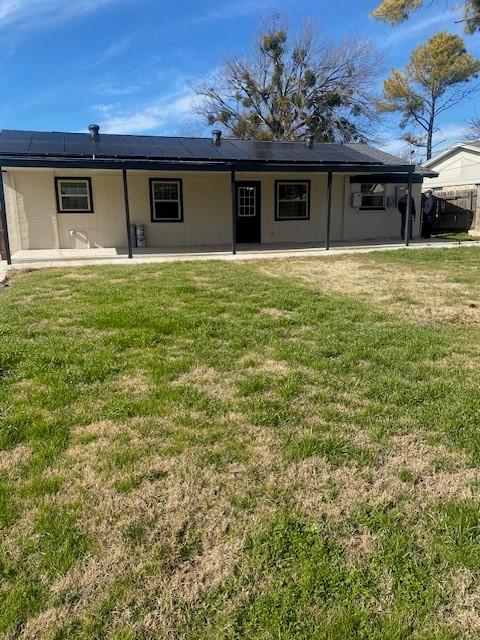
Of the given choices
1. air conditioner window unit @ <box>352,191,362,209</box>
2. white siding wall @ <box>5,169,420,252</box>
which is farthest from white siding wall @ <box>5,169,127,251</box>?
air conditioner window unit @ <box>352,191,362,209</box>

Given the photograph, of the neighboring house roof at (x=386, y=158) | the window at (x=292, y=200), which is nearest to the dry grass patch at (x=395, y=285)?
the window at (x=292, y=200)

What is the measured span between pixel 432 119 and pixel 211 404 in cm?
3920

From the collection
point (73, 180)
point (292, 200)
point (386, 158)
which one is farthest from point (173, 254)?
point (386, 158)

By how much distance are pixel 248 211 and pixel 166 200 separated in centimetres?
259

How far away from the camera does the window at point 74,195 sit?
44.1ft

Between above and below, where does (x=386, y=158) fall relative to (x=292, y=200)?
above

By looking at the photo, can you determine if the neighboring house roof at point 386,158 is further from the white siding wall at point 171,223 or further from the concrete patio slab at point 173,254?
the concrete patio slab at point 173,254

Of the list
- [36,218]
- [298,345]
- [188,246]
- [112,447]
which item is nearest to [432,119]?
[188,246]

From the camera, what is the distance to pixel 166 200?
14.3 metres

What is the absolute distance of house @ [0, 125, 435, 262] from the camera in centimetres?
1270

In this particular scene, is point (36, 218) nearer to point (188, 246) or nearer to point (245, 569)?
point (188, 246)

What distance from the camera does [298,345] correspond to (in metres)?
4.54

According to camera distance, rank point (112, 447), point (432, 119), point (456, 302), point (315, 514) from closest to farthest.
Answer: point (315, 514), point (112, 447), point (456, 302), point (432, 119)

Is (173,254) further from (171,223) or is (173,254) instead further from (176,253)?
(171,223)
